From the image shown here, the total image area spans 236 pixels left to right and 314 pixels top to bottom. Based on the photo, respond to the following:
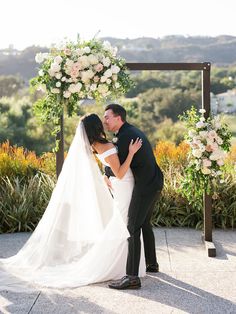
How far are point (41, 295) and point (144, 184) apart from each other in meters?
1.33

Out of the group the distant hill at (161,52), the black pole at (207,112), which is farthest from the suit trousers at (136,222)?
the distant hill at (161,52)

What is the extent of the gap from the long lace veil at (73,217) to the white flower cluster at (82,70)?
775mm

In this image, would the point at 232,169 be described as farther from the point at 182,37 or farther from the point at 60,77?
the point at 182,37

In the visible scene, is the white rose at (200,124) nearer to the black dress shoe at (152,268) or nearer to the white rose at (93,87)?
the white rose at (93,87)

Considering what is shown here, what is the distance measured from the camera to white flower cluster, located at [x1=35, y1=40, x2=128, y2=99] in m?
6.47

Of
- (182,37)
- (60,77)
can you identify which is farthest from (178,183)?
(182,37)

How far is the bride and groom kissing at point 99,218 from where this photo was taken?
5691 millimetres

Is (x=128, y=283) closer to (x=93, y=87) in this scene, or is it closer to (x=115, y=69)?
(x=93, y=87)

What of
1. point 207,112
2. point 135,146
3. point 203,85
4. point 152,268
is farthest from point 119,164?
point 203,85

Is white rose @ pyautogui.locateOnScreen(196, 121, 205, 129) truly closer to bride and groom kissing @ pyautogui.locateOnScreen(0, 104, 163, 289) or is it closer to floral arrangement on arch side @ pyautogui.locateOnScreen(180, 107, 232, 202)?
floral arrangement on arch side @ pyautogui.locateOnScreen(180, 107, 232, 202)

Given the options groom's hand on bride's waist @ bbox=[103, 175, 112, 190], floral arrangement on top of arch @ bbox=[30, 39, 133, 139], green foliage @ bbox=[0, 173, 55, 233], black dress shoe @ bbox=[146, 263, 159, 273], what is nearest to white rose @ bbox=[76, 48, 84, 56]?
floral arrangement on top of arch @ bbox=[30, 39, 133, 139]

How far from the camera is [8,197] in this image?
8492mm

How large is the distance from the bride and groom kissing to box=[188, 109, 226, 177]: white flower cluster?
45.3 inches

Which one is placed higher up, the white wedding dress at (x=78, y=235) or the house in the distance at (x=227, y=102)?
the white wedding dress at (x=78, y=235)
